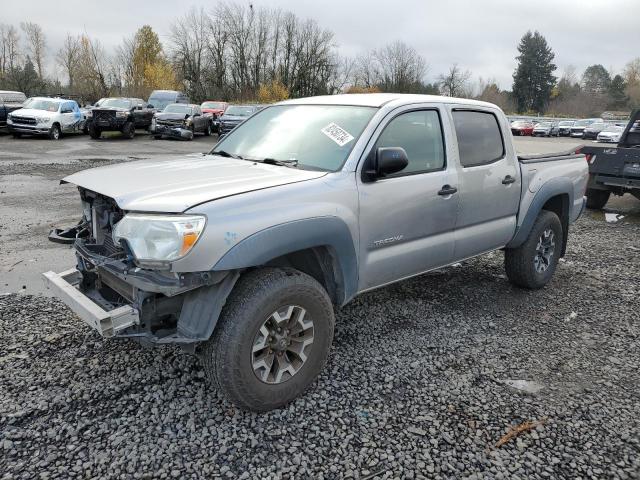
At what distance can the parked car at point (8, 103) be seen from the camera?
69.2 ft

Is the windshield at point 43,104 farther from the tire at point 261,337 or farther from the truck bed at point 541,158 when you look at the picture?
the tire at point 261,337

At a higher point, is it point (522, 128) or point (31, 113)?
point (31, 113)

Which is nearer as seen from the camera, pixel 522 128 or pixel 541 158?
pixel 541 158

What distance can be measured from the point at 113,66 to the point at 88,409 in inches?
2601

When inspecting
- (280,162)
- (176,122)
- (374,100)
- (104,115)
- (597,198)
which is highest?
(104,115)

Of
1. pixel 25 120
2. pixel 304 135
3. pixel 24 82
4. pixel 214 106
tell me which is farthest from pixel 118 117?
pixel 24 82

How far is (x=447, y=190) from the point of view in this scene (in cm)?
377

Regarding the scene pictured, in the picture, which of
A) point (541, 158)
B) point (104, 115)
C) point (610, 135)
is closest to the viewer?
point (541, 158)

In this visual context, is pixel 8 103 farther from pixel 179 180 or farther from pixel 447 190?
pixel 447 190

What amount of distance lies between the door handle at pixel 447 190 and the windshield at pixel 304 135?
784 millimetres

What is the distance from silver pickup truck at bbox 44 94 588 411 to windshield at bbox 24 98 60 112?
19916mm

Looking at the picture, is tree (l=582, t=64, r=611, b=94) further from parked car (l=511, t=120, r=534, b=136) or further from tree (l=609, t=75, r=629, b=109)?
parked car (l=511, t=120, r=534, b=136)

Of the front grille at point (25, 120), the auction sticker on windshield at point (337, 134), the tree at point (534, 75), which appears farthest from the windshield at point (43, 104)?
the tree at point (534, 75)

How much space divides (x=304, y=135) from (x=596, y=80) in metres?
100
